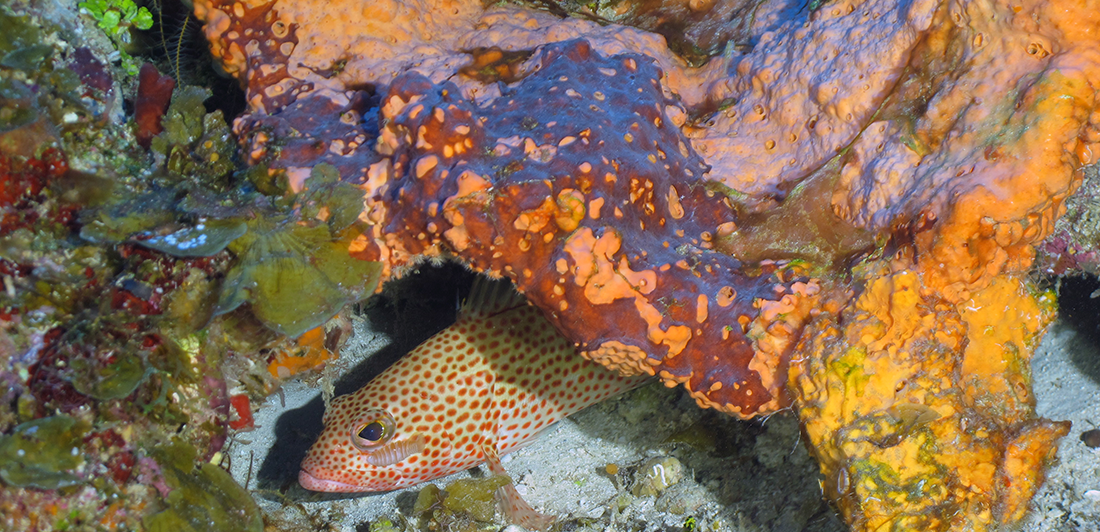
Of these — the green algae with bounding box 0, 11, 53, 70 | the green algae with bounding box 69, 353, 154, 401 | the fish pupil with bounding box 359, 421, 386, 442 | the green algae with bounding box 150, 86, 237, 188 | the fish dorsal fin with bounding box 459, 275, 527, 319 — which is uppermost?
the green algae with bounding box 0, 11, 53, 70

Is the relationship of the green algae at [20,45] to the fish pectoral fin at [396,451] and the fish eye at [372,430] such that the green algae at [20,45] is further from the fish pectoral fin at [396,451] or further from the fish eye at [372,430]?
the fish pectoral fin at [396,451]

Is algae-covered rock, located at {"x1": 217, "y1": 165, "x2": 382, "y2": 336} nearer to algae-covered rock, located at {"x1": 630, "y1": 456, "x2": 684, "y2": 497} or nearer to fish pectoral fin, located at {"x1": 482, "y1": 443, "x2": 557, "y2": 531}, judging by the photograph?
fish pectoral fin, located at {"x1": 482, "y1": 443, "x2": 557, "y2": 531}

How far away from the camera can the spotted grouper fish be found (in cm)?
372

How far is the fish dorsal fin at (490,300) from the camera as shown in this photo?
3916mm

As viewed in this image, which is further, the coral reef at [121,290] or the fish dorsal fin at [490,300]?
the fish dorsal fin at [490,300]

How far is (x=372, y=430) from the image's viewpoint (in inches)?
146

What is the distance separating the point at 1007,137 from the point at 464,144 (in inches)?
76.0

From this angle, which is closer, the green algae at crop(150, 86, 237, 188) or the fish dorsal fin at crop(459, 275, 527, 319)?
the green algae at crop(150, 86, 237, 188)

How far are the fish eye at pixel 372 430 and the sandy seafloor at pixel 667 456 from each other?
357 millimetres

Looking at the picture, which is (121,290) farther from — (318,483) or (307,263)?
(318,483)

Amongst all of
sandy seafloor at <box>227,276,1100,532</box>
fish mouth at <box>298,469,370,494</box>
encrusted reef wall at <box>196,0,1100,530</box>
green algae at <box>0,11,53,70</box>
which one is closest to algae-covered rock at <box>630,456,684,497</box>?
sandy seafloor at <box>227,276,1100,532</box>

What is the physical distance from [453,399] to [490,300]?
0.68m

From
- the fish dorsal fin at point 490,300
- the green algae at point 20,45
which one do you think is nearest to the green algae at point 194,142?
the green algae at point 20,45

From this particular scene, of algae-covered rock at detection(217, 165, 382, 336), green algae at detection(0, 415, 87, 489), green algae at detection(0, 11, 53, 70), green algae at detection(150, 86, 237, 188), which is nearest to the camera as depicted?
green algae at detection(0, 415, 87, 489)
